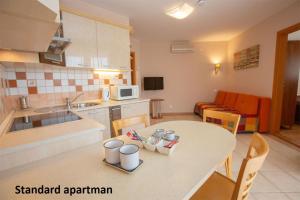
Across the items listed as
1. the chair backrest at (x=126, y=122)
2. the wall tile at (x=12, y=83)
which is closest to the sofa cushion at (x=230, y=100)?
the chair backrest at (x=126, y=122)

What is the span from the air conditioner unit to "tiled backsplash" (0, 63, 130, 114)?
3009 millimetres

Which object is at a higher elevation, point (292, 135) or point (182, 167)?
point (182, 167)

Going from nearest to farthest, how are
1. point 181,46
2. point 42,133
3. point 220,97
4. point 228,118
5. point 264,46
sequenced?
1. point 42,133
2. point 228,118
3. point 264,46
4. point 220,97
5. point 181,46

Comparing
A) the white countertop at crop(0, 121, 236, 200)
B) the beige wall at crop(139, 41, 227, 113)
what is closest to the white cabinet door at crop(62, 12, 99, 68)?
the white countertop at crop(0, 121, 236, 200)

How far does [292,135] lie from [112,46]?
13.4ft

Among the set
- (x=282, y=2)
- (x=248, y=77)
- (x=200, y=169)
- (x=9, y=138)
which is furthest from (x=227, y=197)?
(x=248, y=77)

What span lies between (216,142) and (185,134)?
0.77ft

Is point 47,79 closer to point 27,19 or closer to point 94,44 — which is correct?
point 94,44

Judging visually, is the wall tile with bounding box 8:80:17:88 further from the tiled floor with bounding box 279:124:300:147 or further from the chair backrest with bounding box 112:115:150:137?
the tiled floor with bounding box 279:124:300:147

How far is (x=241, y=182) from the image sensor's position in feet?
2.07

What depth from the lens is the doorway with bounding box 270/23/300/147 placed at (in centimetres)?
295

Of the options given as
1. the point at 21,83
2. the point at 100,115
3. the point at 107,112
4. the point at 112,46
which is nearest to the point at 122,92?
the point at 107,112

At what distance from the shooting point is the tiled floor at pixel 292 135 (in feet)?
9.00

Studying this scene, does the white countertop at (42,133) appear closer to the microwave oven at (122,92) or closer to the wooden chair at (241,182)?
the wooden chair at (241,182)
